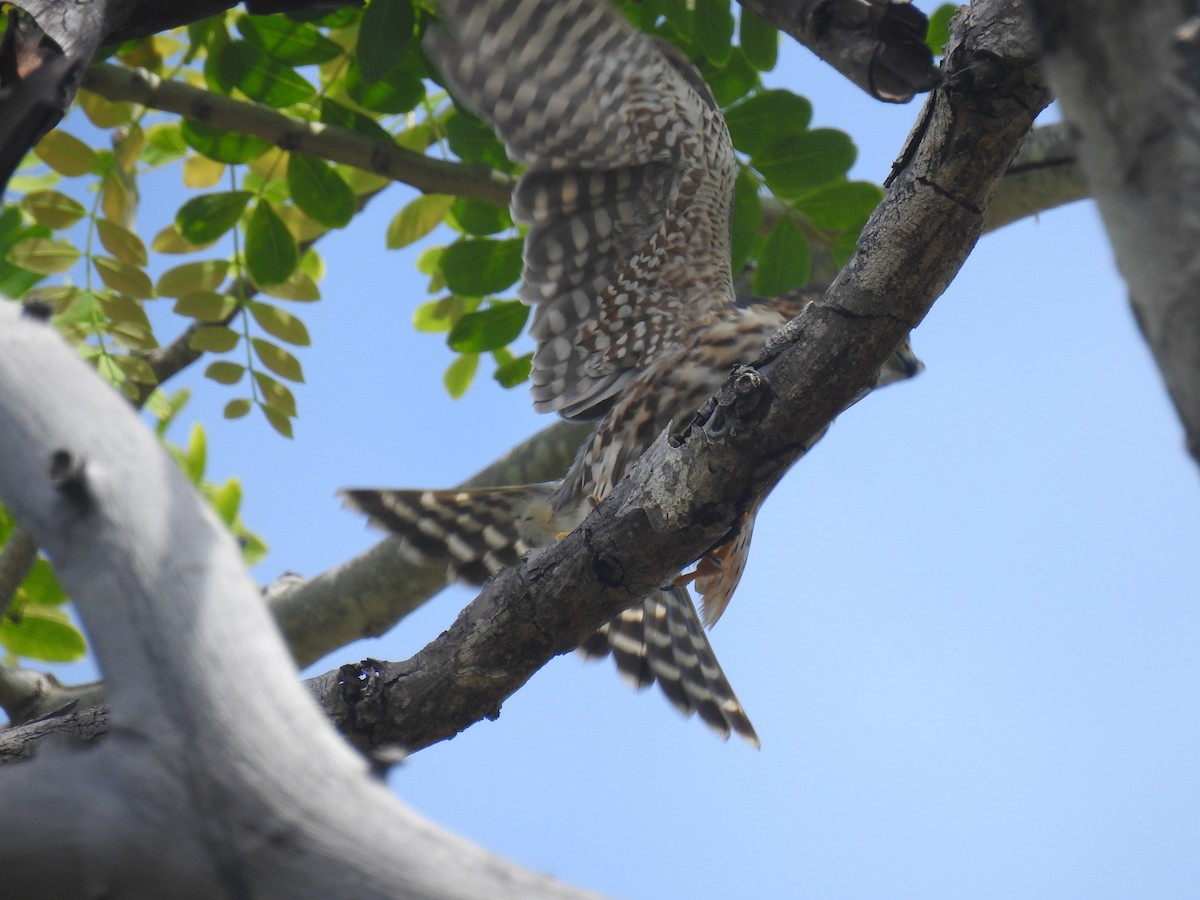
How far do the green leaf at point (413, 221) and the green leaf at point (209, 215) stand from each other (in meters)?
0.71

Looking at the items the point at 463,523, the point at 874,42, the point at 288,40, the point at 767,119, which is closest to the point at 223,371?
the point at 463,523

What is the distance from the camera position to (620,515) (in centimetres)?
281

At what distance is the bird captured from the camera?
175 inches

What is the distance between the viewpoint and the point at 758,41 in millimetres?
4234

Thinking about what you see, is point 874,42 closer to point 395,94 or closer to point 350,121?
point 395,94

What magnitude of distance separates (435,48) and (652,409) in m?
1.44

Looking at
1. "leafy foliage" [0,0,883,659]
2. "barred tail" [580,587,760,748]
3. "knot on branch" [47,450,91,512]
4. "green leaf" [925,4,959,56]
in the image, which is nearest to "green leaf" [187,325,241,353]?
"leafy foliage" [0,0,883,659]

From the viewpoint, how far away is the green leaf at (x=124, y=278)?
4266 millimetres

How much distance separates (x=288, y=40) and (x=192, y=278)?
91 cm

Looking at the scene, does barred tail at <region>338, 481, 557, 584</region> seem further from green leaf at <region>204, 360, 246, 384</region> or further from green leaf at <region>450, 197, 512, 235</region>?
green leaf at <region>450, 197, 512, 235</region>

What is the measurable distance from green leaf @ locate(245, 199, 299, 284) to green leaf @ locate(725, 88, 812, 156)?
166cm

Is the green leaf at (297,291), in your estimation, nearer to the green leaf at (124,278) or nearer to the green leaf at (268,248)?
the green leaf at (268,248)

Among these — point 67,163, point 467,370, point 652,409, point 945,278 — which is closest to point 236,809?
point 945,278

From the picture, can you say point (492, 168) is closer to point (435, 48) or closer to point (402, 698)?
point (435, 48)
